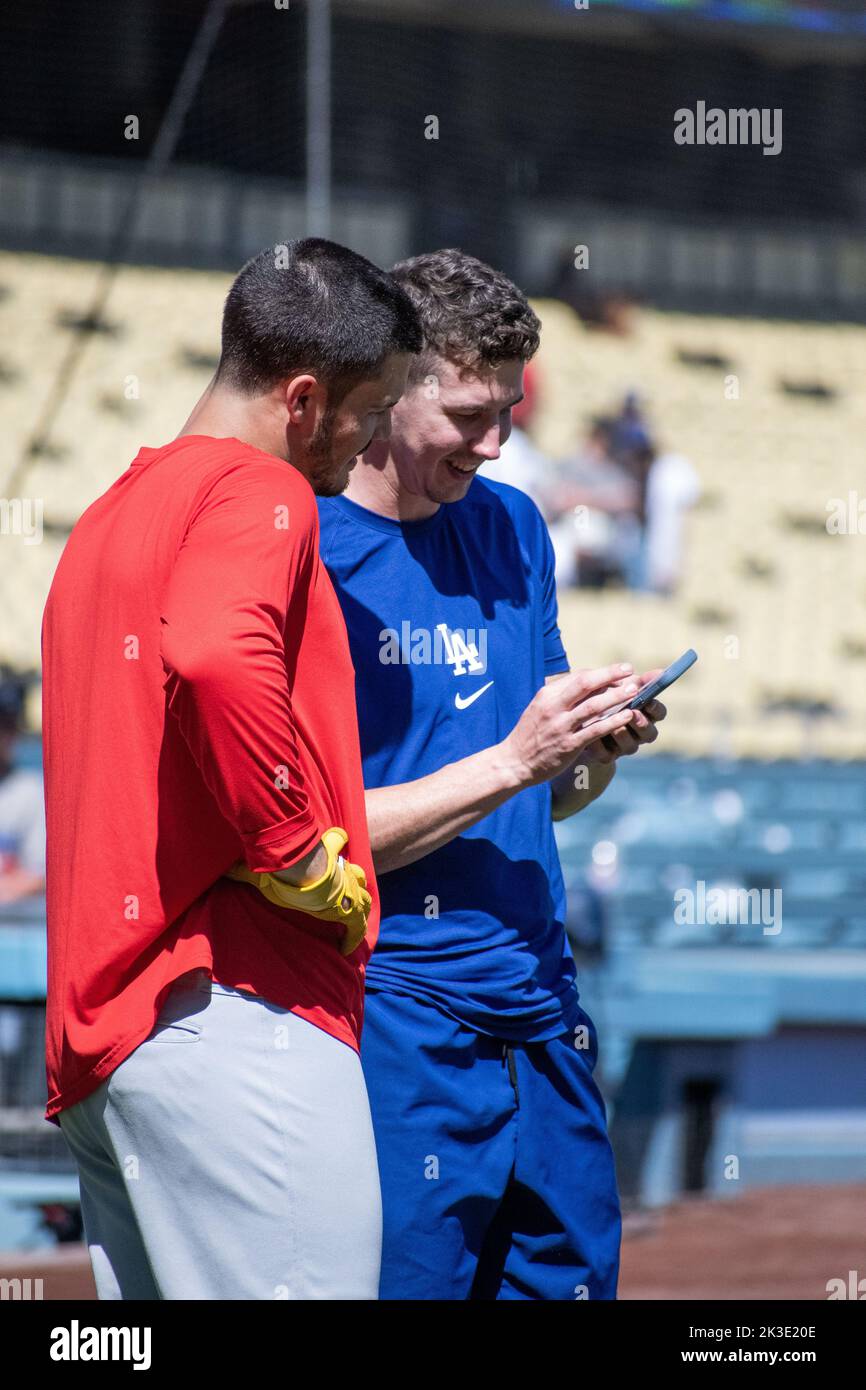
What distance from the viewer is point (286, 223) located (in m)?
11.1

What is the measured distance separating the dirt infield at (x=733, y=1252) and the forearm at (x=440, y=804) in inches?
109

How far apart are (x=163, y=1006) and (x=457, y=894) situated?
1.70 ft

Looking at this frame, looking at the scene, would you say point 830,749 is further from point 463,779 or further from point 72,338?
point 463,779

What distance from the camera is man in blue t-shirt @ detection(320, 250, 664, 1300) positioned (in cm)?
189

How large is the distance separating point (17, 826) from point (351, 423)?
163 inches

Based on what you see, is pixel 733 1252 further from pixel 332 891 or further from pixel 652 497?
pixel 652 497

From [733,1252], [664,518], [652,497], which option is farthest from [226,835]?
[664,518]

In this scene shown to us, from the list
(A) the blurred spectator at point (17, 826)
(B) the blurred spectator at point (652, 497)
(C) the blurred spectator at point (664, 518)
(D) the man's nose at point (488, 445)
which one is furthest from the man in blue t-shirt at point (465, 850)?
(C) the blurred spectator at point (664, 518)

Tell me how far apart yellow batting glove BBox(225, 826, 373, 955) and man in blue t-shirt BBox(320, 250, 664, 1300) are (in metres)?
0.26

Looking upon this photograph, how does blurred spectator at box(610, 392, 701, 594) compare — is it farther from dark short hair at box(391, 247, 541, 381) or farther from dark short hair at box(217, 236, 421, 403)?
dark short hair at box(217, 236, 421, 403)

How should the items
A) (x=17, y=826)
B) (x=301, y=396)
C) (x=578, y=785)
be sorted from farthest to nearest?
1. (x=17, y=826)
2. (x=578, y=785)
3. (x=301, y=396)

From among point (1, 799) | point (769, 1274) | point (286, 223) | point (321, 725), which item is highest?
point (286, 223)

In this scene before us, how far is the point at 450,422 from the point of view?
1.99 metres
